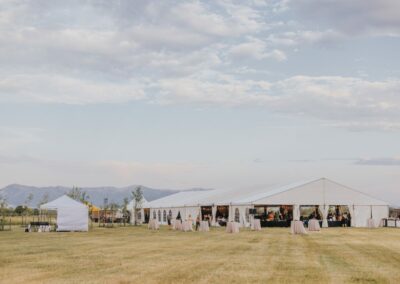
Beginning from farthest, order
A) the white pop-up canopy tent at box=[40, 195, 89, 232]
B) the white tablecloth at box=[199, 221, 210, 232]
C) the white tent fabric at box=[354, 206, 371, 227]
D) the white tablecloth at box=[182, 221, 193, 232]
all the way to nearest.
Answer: the white tent fabric at box=[354, 206, 371, 227]
the white pop-up canopy tent at box=[40, 195, 89, 232]
the white tablecloth at box=[182, 221, 193, 232]
the white tablecloth at box=[199, 221, 210, 232]

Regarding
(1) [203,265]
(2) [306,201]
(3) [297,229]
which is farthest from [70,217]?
(1) [203,265]

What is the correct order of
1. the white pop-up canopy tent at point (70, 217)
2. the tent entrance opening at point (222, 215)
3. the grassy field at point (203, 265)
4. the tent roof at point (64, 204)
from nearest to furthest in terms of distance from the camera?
the grassy field at point (203, 265) → the white pop-up canopy tent at point (70, 217) → the tent roof at point (64, 204) → the tent entrance opening at point (222, 215)

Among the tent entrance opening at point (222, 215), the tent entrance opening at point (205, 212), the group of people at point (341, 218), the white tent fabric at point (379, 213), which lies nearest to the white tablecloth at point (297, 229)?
the group of people at point (341, 218)

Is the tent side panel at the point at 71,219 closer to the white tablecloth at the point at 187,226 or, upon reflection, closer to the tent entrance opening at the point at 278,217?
the white tablecloth at the point at 187,226

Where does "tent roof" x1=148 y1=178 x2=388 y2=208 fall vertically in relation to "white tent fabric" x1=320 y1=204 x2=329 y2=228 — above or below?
above

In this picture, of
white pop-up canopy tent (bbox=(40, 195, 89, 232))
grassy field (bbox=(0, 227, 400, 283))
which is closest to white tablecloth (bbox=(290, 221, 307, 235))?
grassy field (bbox=(0, 227, 400, 283))

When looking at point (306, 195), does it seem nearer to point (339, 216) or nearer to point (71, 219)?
point (339, 216)

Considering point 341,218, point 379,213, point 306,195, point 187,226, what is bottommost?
point 187,226

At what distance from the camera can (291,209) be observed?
1710 inches

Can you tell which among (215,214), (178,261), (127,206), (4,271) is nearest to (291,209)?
(215,214)

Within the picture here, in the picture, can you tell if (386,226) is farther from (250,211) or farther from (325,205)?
(250,211)

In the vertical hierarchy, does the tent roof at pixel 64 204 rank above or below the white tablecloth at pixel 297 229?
above

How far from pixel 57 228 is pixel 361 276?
88.4ft

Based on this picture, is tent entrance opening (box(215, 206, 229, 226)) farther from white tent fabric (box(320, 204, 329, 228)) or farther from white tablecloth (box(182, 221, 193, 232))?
white tablecloth (box(182, 221, 193, 232))
